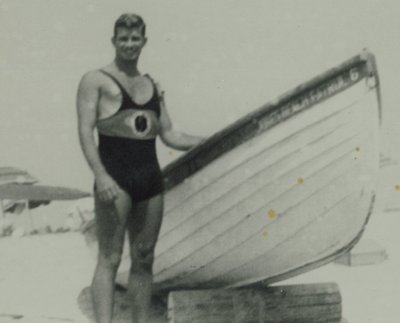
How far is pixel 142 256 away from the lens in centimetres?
264

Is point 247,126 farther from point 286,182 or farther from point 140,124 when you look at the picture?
point 140,124

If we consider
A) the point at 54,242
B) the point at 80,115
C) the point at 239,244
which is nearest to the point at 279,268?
the point at 239,244

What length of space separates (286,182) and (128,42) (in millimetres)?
821

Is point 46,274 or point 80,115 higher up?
point 80,115

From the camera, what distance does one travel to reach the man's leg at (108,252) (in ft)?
8.21

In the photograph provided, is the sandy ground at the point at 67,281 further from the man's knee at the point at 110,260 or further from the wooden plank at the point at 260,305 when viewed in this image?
the man's knee at the point at 110,260

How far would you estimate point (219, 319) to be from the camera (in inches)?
114

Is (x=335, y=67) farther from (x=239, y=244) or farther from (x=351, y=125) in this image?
(x=239, y=244)

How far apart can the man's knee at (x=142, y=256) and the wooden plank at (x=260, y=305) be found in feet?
0.89

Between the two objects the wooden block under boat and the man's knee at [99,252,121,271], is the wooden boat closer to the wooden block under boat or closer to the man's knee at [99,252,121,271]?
Result: the man's knee at [99,252,121,271]

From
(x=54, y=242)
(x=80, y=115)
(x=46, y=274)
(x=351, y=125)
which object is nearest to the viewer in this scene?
(x=80, y=115)

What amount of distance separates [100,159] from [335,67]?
3.14 feet

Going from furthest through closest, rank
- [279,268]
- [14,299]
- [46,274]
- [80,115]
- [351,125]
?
[46,274] < [14,299] < [279,268] < [351,125] < [80,115]

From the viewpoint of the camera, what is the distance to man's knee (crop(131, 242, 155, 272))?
2631 mm
